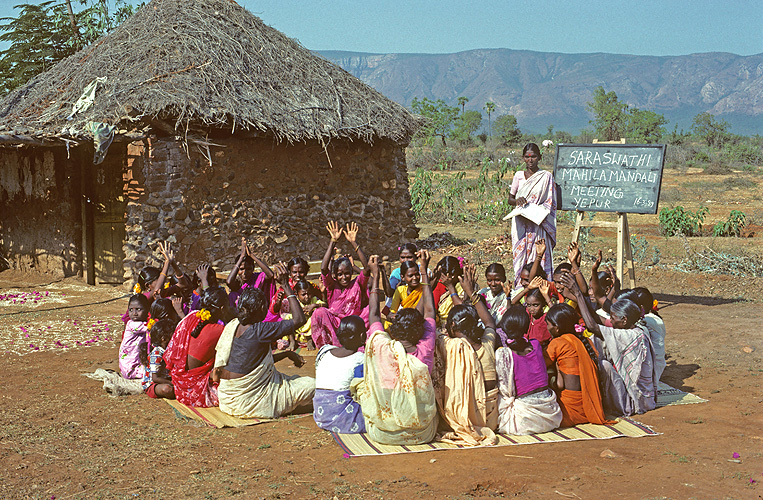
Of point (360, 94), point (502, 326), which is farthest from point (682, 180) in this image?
point (502, 326)

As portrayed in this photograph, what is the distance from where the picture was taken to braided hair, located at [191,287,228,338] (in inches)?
201

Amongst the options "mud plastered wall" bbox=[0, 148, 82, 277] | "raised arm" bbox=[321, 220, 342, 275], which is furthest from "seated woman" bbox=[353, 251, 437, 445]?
"mud plastered wall" bbox=[0, 148, 82, 277]

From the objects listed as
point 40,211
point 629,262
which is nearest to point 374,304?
point 629,262

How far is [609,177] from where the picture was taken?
793cm

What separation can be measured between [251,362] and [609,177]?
4.88m

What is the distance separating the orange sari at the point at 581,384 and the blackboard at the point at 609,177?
340 centimetres

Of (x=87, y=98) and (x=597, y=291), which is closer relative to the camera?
(x=597, y=291)

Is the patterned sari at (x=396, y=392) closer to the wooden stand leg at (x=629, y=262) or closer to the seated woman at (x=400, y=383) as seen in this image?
the seated woman at (x=400, y=383)

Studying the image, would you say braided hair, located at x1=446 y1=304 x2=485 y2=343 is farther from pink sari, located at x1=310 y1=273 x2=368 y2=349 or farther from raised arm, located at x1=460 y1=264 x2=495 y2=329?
pink sari, located at x1=310 y1=273 x2=368 y2=349

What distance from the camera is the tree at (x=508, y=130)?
4678 centimetres

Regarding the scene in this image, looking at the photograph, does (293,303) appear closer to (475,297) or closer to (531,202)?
(475,297)

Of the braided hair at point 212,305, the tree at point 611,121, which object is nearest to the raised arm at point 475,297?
the braided hair at point 212,305

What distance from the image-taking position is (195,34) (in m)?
10.5

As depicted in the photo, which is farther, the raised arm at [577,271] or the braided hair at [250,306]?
the raised arm at [577,271]
